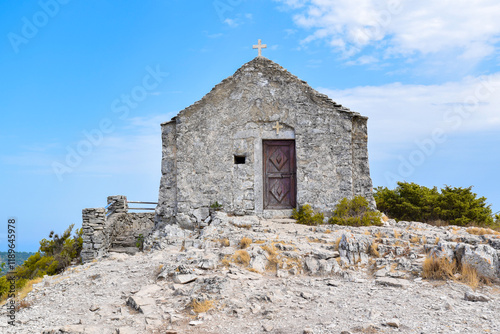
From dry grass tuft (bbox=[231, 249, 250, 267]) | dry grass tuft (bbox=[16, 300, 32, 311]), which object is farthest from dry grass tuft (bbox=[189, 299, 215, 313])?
dry grass tuft (bbox=[16, 300, 32, 311])

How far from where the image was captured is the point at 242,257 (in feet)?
26.0

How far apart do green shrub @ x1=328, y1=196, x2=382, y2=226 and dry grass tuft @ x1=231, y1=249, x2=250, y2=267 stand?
186 inches

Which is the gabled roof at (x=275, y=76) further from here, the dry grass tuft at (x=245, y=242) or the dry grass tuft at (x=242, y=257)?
the dry grass tuft at (x=242, y=257)

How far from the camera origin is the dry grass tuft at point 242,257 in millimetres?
7828

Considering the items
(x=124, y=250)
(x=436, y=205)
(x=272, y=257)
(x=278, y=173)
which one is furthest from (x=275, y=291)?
(x=436, y=205)

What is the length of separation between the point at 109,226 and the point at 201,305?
36.2ft

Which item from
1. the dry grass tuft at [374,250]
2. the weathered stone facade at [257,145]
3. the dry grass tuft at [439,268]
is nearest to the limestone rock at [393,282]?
the dry grass tuft at [439,268]

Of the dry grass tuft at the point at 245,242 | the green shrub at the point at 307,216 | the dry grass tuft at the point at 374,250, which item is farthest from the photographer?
the green shrub at the point at 307,216

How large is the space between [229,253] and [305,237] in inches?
86.6

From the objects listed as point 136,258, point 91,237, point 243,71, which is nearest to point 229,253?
point 136,258

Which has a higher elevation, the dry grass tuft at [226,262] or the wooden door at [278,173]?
the wooden door at [278,173]

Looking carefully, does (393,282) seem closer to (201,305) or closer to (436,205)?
(201,305)

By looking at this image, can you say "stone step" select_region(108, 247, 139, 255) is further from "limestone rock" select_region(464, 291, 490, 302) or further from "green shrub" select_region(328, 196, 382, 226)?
"limestone rock" select_region(464, 291, 490, 302)

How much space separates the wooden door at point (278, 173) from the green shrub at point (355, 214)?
152cm
